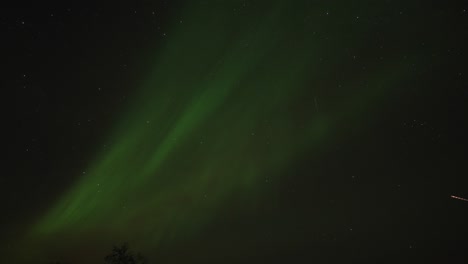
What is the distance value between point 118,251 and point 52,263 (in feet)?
13.7

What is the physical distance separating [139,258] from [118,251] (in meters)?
1.25

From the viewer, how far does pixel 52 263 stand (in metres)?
158

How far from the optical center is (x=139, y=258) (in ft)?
512

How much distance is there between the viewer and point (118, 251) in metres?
156

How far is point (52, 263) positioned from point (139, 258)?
17.3 ft
